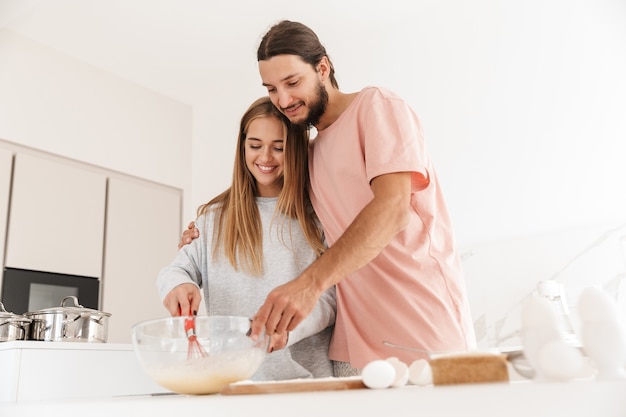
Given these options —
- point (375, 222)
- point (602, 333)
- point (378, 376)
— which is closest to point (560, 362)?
point (602, 333)

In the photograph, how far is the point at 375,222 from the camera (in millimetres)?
1000

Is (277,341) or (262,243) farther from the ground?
(262,243)

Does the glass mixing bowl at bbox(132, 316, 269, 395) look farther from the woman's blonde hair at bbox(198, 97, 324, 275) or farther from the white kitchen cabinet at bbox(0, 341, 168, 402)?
the white kitchen cabinet at bbox(0, 341, 168, 402)

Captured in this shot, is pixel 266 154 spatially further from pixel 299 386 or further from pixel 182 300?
pixel 299 386

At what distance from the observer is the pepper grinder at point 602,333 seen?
1.55 ft

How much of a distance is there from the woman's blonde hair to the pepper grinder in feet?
2.82

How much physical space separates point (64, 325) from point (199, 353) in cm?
124

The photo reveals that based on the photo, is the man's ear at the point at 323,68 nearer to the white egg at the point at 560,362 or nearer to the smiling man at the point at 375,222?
the smiling man at the point at 375,222

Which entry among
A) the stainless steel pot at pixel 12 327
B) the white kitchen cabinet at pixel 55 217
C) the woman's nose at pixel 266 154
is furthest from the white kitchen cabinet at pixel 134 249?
the woman's nose at pixel 266 154

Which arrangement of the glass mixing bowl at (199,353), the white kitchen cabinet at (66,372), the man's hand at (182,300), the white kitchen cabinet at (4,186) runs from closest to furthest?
the glass mixing bowl at (199,353), the man's hand at (182,300), the white kitchen cabinet at (66,372), the white kitchen cabinet at (4,186)

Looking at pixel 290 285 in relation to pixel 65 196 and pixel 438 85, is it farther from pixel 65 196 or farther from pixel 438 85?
pixel 65 196

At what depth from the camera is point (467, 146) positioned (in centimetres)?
252

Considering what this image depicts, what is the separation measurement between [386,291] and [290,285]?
0.34 m

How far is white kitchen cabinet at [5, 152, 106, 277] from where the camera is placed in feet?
8.72
